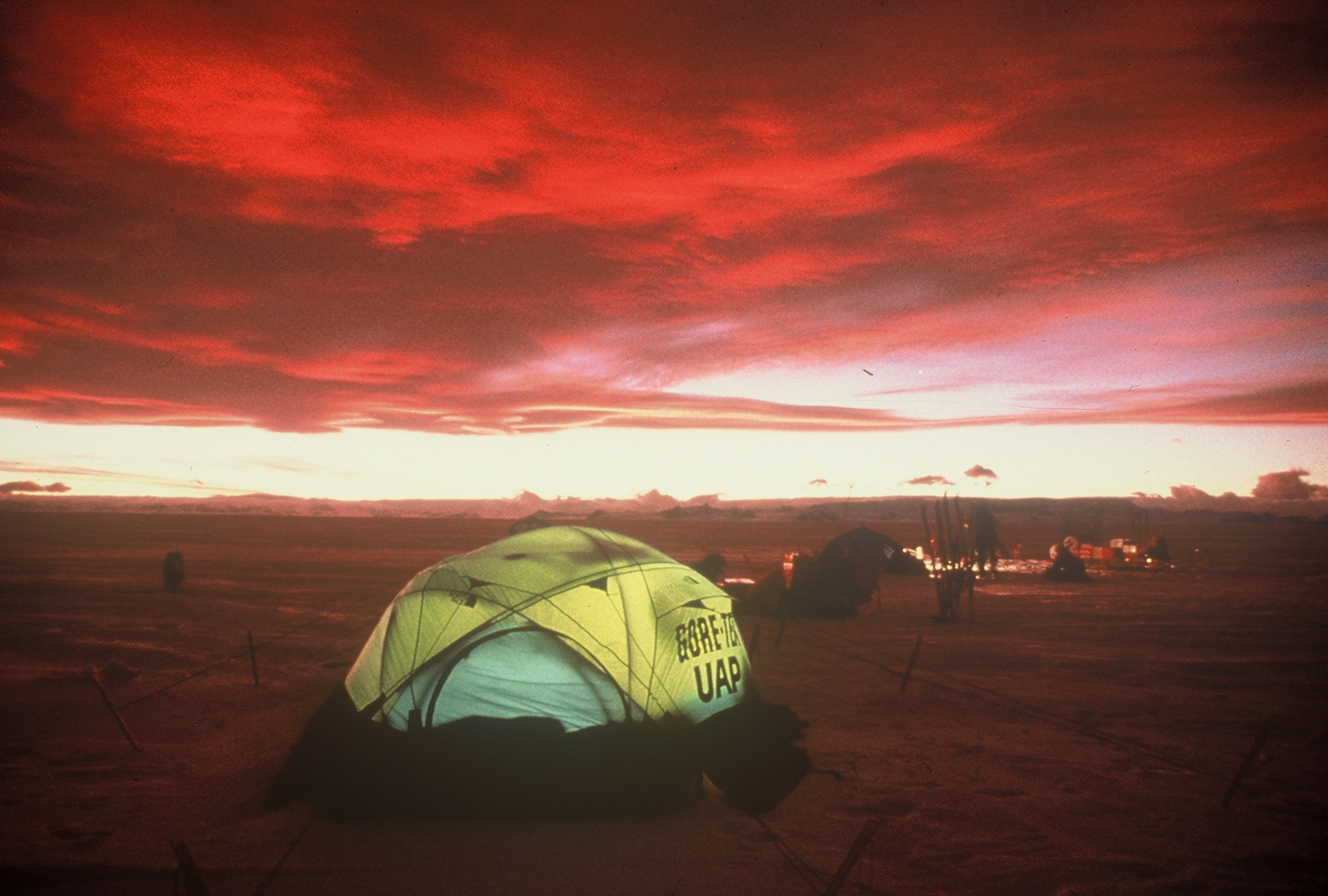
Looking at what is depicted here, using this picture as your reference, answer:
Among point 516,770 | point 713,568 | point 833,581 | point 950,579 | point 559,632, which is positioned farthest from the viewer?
point 833,581

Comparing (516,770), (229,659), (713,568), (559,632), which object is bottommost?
(229,659)

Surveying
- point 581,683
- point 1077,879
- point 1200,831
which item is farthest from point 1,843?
point 1200,831

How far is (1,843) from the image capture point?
5.40m

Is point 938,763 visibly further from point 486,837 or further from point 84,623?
point 84,623

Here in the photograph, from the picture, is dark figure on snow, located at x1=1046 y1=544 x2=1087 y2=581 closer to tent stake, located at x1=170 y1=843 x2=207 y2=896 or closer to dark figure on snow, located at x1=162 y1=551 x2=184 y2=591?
tent stake, located at x1=170 y1=843 x2=207 y2=896

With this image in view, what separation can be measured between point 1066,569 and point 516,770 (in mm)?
21810

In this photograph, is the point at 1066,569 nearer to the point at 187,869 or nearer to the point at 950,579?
the point at 950,579

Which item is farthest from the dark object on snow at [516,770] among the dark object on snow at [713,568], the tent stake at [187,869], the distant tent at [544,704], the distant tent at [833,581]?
the distant tent at [833,581]

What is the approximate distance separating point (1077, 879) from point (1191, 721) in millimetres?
4556

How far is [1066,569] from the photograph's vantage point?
75.7ft

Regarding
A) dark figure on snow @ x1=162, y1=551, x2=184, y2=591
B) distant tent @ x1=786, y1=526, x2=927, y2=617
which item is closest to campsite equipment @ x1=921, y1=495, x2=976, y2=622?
distant tent @ x1=786, y1=526, x2=927, y2=617

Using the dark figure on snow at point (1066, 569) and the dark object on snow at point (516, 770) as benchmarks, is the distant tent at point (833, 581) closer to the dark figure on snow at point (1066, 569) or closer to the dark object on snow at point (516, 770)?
the dark figure on snow at point (1066, 569)

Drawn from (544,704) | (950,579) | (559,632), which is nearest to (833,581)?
(950,579)

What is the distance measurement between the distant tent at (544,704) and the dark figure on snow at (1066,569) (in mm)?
18485
